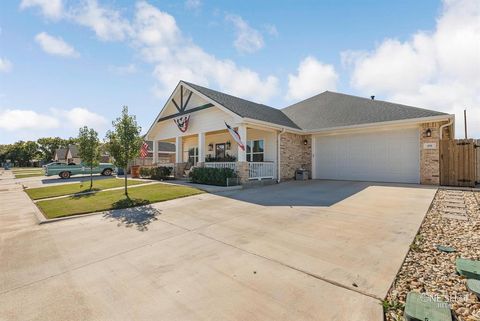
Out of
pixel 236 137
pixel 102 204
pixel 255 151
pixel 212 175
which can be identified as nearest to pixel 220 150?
pixel 255 151

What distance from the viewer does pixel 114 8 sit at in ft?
28.0

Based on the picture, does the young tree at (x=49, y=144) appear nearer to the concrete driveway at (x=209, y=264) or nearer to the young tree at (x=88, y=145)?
the young tree at (x=88, y=145)

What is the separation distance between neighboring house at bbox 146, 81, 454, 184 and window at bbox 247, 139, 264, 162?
2.6 inches

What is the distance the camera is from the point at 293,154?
14844mm

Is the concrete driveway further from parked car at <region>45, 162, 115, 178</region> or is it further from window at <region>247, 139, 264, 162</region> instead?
parked car at <region>45, 162, 115, 178</region>

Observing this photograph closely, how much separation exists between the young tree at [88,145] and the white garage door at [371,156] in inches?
559

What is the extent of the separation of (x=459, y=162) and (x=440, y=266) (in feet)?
35.0

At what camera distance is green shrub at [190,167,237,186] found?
11766 millimetres

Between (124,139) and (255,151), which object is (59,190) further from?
(255,151)

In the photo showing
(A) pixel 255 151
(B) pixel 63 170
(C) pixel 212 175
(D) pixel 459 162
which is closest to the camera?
(D) pixel 459 162

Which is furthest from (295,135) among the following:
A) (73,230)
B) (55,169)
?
(55,169)

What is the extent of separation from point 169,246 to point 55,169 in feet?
78.9

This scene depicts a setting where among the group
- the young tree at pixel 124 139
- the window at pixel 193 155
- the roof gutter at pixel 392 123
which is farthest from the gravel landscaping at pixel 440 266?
the window at pixel 193 155

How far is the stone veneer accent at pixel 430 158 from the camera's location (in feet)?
36.1
